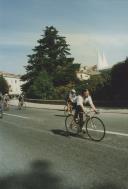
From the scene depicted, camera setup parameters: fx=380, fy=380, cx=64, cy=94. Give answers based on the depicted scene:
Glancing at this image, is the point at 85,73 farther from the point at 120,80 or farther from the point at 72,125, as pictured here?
the point at 72,125

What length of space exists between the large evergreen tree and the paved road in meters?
61.2

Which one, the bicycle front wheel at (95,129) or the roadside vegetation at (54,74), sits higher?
the roadside vegetation at (54,74)

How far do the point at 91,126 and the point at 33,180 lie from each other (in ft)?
18.2

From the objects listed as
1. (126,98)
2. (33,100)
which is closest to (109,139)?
(126,98)

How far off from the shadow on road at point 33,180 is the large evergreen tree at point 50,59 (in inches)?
2564

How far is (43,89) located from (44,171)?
5231cm

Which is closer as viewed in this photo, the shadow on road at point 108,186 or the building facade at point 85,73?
the shadow on road at point 108,186

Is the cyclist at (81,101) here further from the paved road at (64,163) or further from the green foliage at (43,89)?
the green foliage at (43,89)

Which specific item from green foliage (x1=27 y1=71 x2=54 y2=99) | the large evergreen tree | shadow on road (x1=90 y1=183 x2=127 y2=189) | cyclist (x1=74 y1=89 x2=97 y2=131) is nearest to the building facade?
the large evergreen tree

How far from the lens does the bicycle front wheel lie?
11.9 meters

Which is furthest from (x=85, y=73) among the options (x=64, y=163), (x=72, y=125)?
(x=64, y=163)

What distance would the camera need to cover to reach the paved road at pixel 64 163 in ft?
22.2

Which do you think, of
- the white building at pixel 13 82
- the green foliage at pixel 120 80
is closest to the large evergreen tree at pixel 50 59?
the green foliage at pixel 120 80

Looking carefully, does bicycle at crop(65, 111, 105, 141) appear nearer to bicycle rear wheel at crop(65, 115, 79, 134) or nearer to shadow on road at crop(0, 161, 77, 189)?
bicycle rear wheel at crop(65, 115, 79, 134)
